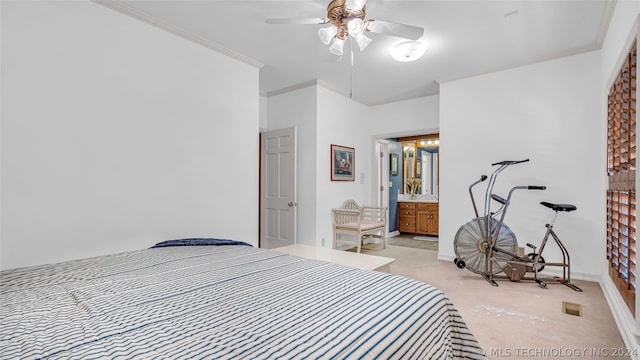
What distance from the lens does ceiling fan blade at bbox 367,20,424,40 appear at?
2.18 m

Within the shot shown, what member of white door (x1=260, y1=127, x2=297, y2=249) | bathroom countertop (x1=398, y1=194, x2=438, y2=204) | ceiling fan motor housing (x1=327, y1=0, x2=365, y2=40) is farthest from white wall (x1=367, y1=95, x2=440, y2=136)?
ceiling fan motor housing (x1=327, y1=0, x2=365, y2=40)

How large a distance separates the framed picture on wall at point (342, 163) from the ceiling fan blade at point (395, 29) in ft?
8.20

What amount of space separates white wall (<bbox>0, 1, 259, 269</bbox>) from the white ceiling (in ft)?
1.08

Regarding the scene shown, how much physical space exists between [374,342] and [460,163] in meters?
3.73

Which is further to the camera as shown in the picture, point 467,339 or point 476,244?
point 476,244

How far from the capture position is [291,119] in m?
4.66

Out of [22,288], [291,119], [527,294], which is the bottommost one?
[527,294]

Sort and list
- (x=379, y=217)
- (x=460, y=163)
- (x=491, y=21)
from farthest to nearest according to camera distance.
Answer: (x=379, y=217) → (x=460, y=163) → (x=491, y=21)

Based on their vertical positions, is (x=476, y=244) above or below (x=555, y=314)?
above

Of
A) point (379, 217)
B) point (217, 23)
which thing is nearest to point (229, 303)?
point (217, 23)

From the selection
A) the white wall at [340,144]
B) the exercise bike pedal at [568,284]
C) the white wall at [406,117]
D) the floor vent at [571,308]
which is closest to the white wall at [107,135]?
the white wall at [340,144]

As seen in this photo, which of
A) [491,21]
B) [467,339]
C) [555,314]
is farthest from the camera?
[491,21]

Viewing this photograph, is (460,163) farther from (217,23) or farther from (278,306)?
(278,306)

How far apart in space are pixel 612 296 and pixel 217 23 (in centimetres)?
411
